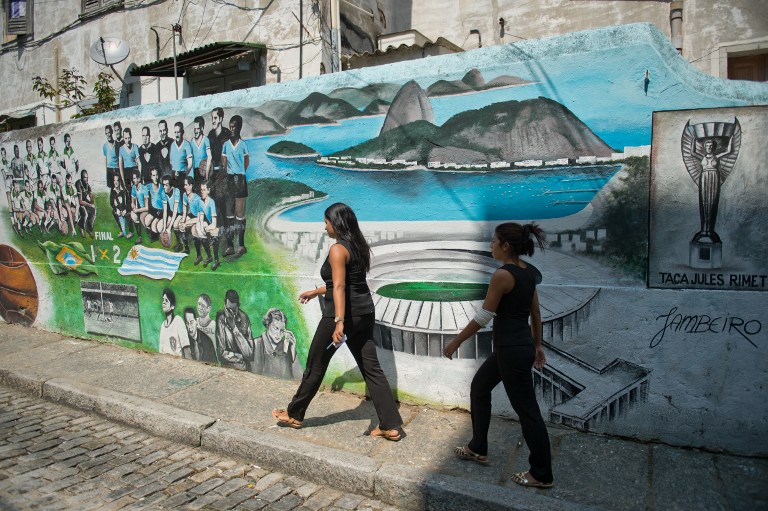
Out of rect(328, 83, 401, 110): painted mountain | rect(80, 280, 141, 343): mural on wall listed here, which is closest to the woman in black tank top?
rect(328, 83, 401, 110): painted mountain

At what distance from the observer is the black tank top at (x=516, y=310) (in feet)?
11.3

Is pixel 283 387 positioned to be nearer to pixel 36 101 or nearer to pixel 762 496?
pixel 762 496

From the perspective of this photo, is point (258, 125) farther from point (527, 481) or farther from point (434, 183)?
point (527, 481)

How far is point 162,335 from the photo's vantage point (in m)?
6.57

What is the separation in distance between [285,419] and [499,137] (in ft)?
8.93

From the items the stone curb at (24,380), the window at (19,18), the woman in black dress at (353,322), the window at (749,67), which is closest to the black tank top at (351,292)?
the woman in black dress at (353,322)

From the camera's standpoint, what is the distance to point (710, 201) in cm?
386

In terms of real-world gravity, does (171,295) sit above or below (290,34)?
below

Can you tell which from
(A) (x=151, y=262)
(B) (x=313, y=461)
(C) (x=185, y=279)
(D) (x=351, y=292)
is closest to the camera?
(B) (x=313, y=461)

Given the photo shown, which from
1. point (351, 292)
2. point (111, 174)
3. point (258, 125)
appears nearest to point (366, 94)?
point (258, 125)

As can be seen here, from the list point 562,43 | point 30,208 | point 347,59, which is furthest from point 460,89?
point 30,208

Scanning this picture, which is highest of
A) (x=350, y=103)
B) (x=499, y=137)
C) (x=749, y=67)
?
(x=749, y=67)

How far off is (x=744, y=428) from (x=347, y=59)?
771 centimetres
